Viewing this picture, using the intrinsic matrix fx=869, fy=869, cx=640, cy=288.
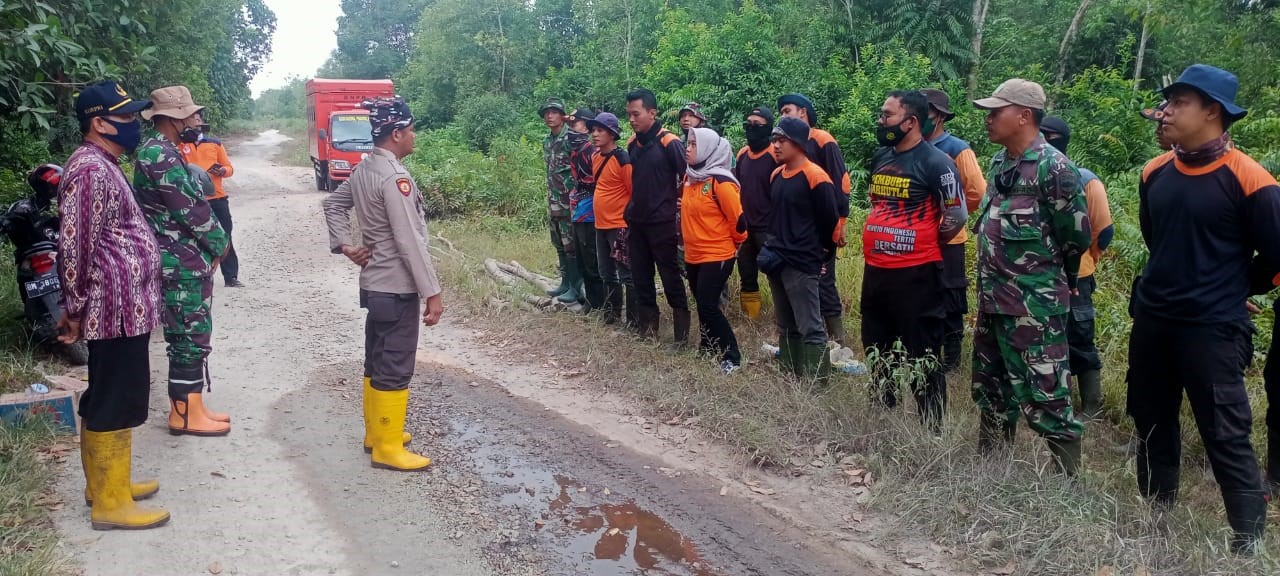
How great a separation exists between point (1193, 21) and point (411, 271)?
11707mm

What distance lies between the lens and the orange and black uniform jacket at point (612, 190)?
6.83 meters

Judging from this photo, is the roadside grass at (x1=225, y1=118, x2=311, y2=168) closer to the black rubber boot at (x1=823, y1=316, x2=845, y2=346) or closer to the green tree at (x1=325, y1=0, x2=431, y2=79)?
the green tree at (x1=325, y1=0, x2=431, y2=79)

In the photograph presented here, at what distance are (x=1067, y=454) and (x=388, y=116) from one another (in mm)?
3696

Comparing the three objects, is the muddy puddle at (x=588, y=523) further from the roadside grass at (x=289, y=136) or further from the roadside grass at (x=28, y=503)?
the roadside grass at (x=289, y=136)

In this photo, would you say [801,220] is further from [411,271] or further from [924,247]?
[411,271]

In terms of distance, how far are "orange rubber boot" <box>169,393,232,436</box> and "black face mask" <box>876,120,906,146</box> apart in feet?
13.4

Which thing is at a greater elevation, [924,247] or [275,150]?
[924,247]

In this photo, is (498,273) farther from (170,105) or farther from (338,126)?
(338,126)

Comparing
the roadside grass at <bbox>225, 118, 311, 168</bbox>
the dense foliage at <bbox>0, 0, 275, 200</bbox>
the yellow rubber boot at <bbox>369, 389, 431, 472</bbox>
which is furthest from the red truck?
the yellow rubber boot at <bbox>369, 389, 431, 472</bbox>

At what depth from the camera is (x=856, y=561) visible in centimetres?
375

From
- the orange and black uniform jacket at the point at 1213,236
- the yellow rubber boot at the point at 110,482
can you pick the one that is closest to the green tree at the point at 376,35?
the yellow rubber boot at the point at 110,482

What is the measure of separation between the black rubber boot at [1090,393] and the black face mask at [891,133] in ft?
6.51

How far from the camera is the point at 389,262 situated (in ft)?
14.7

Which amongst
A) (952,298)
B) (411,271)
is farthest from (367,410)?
(952,298)
